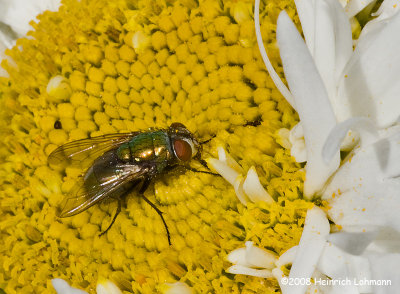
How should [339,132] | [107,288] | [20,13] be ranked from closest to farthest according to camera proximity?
[339,132] → [107,288] → [20,13]

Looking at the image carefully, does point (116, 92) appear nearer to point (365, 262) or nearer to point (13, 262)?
point (13, 262)

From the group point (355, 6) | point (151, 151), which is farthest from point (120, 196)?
point (355, 6)

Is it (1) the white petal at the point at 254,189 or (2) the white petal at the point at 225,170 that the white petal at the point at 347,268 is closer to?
(1) the white petal at the point at 254,189

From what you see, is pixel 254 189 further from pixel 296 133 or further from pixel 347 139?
pixel 347 139

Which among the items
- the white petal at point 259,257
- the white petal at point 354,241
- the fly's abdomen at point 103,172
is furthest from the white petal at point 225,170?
the white petal at point 354,241

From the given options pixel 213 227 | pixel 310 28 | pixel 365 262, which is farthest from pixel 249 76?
pixel 365 262

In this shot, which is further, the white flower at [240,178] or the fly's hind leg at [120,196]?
the fly's hind leg at [120,196]
